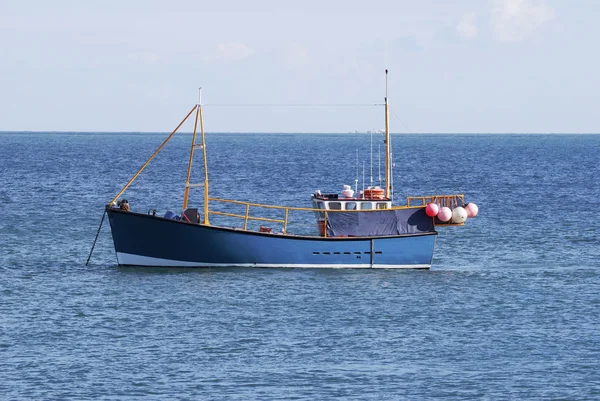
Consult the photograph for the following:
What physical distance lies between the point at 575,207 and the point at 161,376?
54492 millimetres

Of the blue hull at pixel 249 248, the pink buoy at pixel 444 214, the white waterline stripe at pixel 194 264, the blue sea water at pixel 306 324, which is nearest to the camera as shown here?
the blue sea water at pixel 306 324

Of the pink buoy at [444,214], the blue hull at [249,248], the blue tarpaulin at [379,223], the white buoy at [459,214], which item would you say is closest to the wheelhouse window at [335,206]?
the blue tarpaulin at [379,223]

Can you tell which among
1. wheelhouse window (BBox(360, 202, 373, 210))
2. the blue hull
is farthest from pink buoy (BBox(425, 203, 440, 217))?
wheelhouse window (BBox(360, 202, 373, 210))

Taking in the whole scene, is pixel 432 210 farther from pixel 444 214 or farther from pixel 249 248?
pixel 249 248

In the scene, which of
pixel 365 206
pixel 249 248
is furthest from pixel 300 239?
pixel 365 206

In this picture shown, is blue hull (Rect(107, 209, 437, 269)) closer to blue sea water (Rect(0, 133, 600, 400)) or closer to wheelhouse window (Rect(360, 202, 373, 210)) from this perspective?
blue sea water (Rect(0, 133, 600, 400))

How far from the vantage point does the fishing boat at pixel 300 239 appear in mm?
46406

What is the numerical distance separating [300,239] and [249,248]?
2164mm

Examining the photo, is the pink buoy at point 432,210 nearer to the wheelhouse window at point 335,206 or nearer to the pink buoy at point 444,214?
the pink buoy at point 444,214

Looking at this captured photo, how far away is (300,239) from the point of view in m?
46.9

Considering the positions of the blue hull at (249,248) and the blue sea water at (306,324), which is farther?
the blue hull at (249,248)

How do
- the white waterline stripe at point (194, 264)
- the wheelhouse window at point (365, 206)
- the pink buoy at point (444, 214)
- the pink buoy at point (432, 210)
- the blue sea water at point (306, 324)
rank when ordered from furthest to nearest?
the wheelhouse window at point (365, 206) < the pink buoy at point (444, 214) < the white waterline stripe at point (194, 264) < the pink buoy at point (432, 210) < the blue sea water at point (306, 324)

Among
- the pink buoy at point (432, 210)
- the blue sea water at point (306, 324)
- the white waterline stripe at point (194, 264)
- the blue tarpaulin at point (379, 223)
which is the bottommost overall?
the blue sea water at point (306, 324)

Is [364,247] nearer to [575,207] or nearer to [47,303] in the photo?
[47,303]
